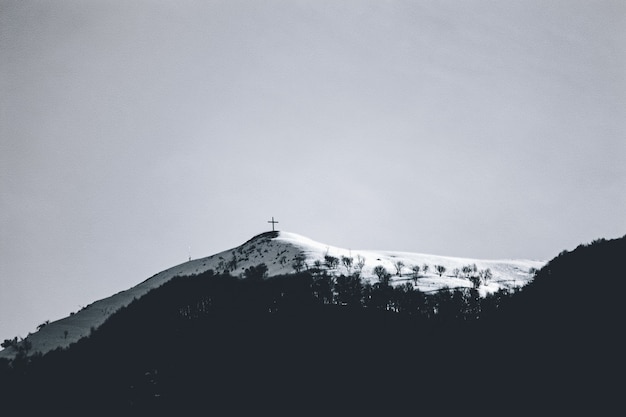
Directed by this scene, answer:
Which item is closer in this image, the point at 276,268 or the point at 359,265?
the point at 276,268

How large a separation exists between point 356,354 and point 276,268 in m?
55.0

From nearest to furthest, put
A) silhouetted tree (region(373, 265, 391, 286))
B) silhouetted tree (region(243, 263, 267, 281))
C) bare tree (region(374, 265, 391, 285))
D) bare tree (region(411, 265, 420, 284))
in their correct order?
1. silhouetted tree (region(373, 265, 391, 286))
2. bare tree (region(374, 265, 391, 285))
3. silhouetted tree (region(243, 263, 267, 281))
4. bare tree (region(411, 265, 420, 284))

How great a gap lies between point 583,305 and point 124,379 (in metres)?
65.7

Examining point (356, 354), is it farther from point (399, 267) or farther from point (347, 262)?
point (399, 267)

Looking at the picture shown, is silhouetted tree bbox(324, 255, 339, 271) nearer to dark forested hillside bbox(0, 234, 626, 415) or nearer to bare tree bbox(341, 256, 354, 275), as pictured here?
bare tree bbox(341, 256, 354, 275)

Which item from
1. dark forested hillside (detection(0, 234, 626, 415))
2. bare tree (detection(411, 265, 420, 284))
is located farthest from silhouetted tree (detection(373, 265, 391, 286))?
dark forested hillside (detection(0, 234, 626, 415))

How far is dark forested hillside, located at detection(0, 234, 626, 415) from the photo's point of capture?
55344mm

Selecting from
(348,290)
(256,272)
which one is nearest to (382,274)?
(348,290)

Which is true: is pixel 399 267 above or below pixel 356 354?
above

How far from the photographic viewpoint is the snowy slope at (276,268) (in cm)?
11919

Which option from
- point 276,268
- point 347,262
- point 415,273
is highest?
point 347,262

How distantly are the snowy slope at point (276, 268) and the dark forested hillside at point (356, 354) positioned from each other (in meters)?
15.5

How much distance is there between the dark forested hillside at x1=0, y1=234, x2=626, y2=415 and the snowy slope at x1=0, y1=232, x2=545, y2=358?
15470 millimetres

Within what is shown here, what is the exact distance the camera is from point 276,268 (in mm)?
126125
